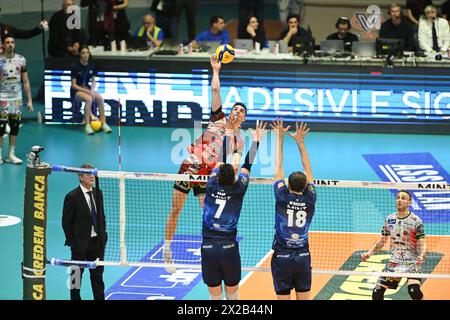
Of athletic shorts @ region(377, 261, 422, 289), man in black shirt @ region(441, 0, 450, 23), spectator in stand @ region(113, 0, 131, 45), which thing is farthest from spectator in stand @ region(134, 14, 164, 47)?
athletic shorts @ region(377, 261, 422, 289)

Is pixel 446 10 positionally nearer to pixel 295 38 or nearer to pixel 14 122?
pixel 295 38

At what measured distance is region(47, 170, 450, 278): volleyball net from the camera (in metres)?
16.7

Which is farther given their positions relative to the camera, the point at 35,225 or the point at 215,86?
the point at 215,86

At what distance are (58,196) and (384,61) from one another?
9.18 m

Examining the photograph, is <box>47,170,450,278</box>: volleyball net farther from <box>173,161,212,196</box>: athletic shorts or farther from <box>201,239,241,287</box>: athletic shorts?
<box>201,239,241,287</box>: athletic shorts

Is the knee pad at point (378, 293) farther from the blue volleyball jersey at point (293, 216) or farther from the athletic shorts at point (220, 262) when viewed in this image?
the athletic shorts at point (220, 262)

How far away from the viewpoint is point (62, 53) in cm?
2706

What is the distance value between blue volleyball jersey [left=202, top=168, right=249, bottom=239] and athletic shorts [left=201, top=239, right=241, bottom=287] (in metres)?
0.12

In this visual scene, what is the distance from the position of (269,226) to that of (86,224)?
5.31 meters

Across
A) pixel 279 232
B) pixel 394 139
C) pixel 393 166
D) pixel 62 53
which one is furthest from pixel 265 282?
pixel 62 53

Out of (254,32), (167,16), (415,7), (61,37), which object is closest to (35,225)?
(61,37)

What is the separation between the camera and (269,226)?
18.5 m

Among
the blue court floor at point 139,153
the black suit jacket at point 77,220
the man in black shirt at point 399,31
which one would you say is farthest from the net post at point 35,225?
the man in black shirt at point 399,31

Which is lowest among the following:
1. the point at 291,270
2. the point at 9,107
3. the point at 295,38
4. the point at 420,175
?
the point at 291,270
